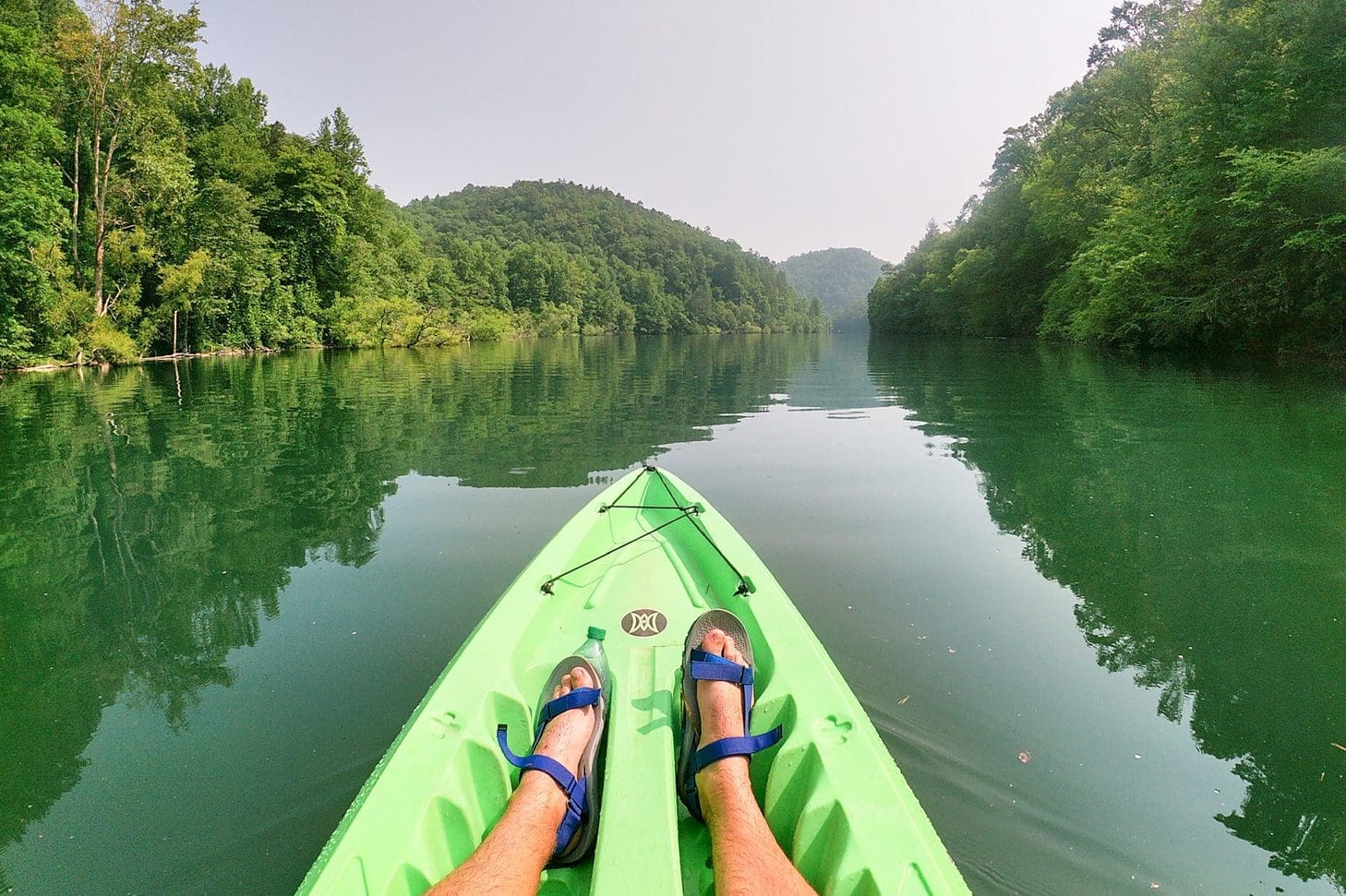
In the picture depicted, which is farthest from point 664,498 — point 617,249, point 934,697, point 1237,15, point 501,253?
point 617,249

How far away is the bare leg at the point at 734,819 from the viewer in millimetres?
1772

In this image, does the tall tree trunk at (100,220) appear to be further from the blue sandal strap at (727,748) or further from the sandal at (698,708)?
the blue sandal strap at (727,748)

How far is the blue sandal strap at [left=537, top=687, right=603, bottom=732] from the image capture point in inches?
101

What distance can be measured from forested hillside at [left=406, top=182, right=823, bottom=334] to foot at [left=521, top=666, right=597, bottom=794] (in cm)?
7183

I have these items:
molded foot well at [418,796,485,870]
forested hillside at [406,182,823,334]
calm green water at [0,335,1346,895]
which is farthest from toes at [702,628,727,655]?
forested hillside at [406,182,823,334]

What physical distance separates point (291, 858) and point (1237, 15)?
24.6m

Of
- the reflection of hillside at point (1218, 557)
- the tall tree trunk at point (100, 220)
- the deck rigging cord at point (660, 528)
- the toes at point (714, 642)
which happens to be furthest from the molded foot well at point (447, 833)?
the tall tree trunk at point (100, 220)

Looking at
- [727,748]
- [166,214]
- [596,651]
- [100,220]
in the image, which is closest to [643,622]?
[596,651]

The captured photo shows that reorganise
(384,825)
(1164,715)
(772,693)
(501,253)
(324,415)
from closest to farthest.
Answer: (384,825) → (772,693) → (1164,715) → (324,415) → (501,253)

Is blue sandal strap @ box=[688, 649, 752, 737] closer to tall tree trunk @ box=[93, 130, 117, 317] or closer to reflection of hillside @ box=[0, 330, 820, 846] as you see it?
reflection of hillside @ box=[0, 330, 820, 846]

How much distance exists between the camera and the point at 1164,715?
3236mm

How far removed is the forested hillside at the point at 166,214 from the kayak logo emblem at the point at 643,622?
23604 millimetres

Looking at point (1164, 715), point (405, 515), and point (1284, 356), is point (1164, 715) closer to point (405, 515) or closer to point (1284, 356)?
point (405, 515)

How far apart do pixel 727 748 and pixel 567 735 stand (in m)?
0.58
